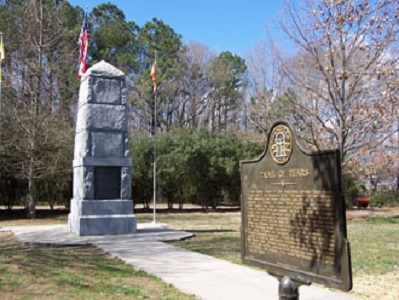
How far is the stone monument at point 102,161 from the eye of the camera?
12.0 m

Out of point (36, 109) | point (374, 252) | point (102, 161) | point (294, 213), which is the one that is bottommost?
point (374, 252)

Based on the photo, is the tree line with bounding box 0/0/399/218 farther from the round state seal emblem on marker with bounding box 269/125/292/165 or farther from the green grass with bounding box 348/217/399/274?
the round state seal emblem on marker with bounding box 269/125/292/165

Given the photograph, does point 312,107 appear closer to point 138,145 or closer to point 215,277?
point 138,145

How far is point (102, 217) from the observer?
12023 mm

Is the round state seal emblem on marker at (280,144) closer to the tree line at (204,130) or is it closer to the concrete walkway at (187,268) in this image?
the concrete walkway at (187,268)

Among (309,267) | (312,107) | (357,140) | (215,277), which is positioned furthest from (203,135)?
(309,267)

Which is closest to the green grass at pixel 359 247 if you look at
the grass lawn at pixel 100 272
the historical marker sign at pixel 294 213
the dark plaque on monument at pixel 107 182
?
the grass lawn at pixel 100 272

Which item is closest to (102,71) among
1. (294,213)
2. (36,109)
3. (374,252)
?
Answer: (36,109)

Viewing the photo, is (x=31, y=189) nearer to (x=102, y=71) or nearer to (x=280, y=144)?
(x=102, y=71)

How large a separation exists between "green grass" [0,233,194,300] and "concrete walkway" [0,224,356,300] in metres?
0.30

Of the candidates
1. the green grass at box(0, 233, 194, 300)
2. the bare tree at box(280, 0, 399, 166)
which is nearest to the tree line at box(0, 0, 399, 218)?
the bare tree at box(280, 0, 399, 166)

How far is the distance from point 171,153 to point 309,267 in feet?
71.9

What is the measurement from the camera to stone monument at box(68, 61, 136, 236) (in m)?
12.0

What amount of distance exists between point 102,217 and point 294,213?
29.6 feet
